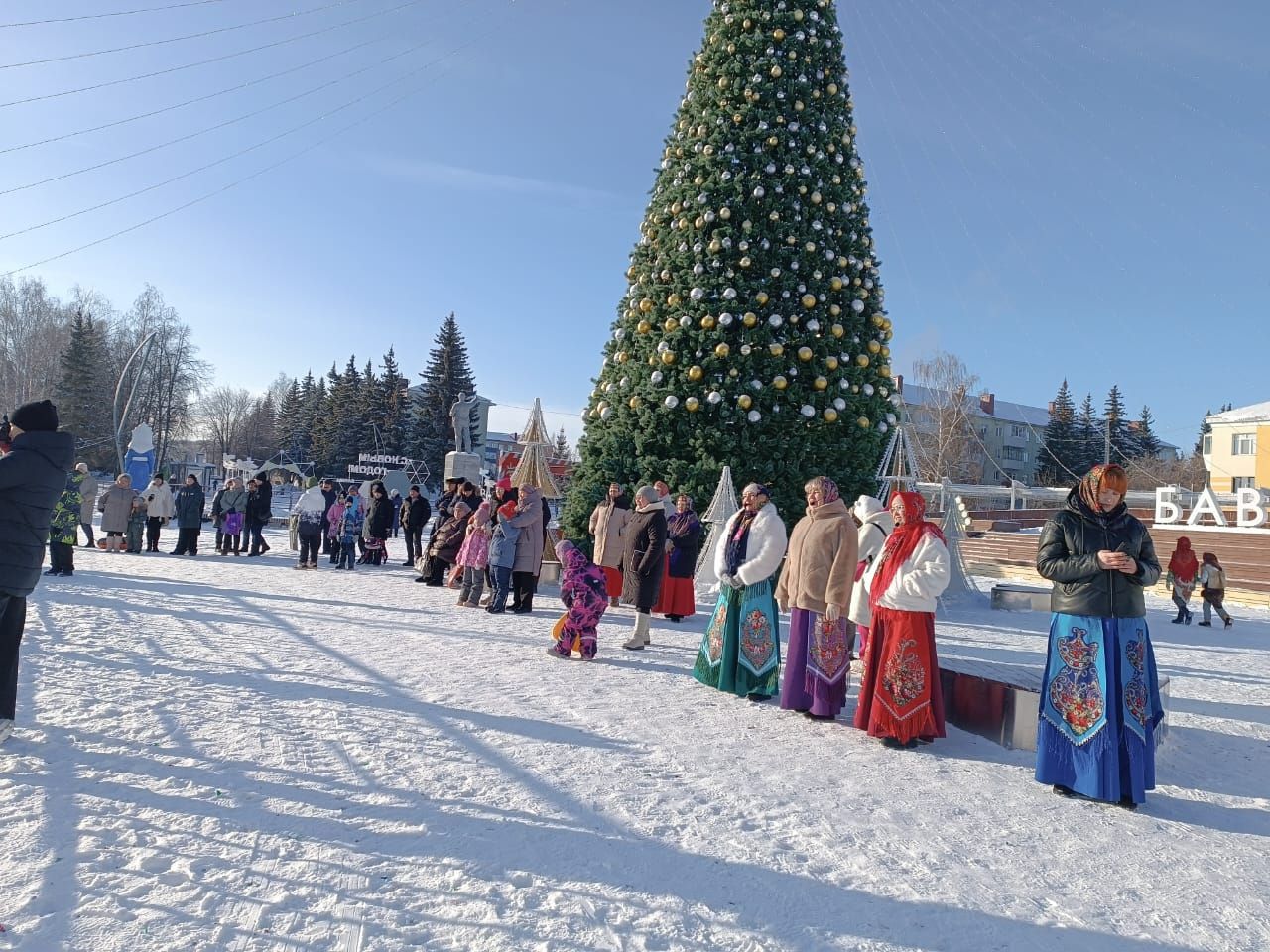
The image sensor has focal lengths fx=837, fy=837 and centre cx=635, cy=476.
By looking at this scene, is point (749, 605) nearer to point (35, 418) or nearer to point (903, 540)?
point (903, 540)

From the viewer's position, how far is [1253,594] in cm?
1883

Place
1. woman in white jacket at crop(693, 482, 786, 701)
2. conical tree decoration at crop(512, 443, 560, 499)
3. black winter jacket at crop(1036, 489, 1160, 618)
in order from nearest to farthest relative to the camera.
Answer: black winter jacket at crop(1036, 489, 1160, 618)
woman in white jacket at crop(693, 482, 786, 701)
conical tree decoration at crop(512, 443, 560, 499)

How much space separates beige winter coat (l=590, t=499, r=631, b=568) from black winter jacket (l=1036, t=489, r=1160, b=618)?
6.97 m

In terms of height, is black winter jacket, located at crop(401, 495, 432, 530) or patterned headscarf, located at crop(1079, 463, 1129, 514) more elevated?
patterned headscarf, located at crop(1079, 463, 1129, 514)

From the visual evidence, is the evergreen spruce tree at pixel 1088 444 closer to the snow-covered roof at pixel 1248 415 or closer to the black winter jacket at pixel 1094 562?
the snow-covered roof at pixel 1248 415

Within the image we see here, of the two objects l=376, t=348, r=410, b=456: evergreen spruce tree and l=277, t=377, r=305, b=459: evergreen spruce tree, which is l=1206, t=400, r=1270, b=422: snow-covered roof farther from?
l=277, t=377, r=305, b=459: evergreen spruce tree

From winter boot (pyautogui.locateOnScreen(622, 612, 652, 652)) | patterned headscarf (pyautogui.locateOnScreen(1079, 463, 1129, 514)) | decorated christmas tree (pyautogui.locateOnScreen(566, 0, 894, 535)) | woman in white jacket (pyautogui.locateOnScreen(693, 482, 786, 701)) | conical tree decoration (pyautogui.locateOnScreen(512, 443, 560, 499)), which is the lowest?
winter boot (pyautogui.locateOnScreen(622, 612, 652, 652))

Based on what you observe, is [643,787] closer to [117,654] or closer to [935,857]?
[935,857]

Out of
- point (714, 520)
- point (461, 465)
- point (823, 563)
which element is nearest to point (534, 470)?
point (461, 465)

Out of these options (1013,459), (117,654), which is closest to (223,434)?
(1013,459)

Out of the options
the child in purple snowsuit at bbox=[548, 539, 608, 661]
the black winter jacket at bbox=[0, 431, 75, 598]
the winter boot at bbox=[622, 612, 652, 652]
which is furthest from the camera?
the winter boot at bbox=[622, 612, 652, 652]

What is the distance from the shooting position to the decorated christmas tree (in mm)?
12875

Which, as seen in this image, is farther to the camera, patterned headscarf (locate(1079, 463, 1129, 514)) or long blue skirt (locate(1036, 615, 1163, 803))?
patterned headscarf (locate(1079, 463, 1129, 514))

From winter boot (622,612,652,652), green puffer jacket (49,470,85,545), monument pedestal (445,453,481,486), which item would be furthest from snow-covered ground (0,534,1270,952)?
monument pedestal (445,453,481,486)
